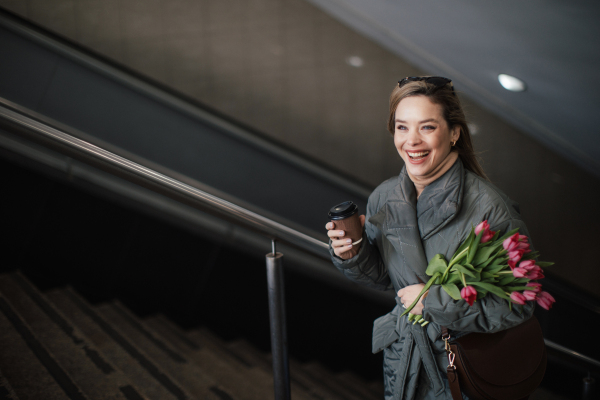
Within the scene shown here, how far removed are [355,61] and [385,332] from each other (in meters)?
3.25

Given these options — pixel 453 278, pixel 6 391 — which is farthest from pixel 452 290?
pixel 6 391

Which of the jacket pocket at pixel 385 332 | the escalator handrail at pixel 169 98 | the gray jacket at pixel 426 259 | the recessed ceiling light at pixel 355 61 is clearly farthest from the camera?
the recessed ceiling light at pixel 355 61

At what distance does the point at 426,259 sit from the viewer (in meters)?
1.25

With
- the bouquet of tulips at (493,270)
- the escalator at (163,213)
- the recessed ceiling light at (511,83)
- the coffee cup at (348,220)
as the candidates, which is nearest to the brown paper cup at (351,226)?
the coffee cup at (348,220)

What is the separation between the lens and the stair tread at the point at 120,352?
72.2 inches

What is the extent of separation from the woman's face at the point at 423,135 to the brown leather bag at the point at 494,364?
484 mm

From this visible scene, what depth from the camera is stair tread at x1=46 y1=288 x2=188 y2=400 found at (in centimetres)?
183

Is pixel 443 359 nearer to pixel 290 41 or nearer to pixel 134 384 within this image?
pixel 134 384

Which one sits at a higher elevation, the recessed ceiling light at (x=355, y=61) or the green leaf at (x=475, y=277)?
the recessed ceiling light at (x=355, y=61)

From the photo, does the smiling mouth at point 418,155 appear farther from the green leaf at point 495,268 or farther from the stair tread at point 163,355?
the stair tread at point 163,355

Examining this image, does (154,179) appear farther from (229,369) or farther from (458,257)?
(229,369)

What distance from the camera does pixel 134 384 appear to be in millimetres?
1791

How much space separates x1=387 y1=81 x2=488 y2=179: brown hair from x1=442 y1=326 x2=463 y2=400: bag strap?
1.66ft

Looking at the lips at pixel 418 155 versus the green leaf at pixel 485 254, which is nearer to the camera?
the green leaf at pixel 485 254
